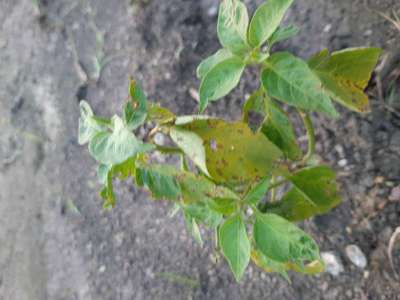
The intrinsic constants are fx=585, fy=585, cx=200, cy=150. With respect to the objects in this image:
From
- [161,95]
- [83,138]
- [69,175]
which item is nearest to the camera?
[83,138]

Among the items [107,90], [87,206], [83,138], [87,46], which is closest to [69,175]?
[87,206]

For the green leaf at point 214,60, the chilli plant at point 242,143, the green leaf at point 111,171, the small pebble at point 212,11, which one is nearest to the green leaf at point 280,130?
the chilli plant at point 242,143

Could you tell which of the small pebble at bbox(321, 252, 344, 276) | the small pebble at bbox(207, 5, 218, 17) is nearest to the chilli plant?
the small pebble at bbox(321, 252, 344, 276)

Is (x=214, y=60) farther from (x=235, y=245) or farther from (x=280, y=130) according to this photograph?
(x=235, y=245)

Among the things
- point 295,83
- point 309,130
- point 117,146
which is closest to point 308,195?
point 309,130

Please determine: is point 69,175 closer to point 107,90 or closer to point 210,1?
point 107,90

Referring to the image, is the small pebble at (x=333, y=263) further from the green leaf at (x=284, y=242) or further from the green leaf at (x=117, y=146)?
the green leaf at (x=117, y=146)

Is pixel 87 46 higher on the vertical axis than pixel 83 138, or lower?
lower
